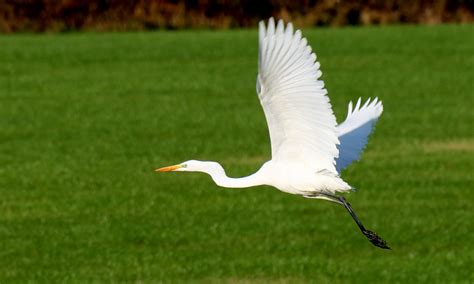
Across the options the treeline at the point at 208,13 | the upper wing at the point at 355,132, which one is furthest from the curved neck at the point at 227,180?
the treeline at the point at 208,13

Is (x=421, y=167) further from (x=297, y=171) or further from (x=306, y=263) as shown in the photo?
(x=297, y=171)

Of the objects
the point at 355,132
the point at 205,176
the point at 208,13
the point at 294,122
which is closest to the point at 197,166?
the point at 294,122

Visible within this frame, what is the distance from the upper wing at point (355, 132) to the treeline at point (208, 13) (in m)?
25.2

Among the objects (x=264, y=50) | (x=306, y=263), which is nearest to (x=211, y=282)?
(x=306, y=263)

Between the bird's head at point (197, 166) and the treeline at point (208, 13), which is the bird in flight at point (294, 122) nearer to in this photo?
the bird's head at point (197, 166)

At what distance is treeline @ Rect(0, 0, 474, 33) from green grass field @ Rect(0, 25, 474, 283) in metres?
2.90

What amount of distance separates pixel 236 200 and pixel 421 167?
320 centimetres

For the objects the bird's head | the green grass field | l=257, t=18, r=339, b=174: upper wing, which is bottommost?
the green grass field

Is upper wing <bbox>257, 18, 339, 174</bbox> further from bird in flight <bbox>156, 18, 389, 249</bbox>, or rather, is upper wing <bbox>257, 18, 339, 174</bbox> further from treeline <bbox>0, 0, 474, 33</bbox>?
treeline <bbox>0, 0, 474, 33</bbox>

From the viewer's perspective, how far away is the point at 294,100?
8203 millimetres

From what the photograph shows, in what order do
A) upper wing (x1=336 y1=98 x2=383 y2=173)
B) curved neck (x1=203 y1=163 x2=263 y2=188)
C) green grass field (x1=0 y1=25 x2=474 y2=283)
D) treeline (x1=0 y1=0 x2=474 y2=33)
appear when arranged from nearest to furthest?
1. curved neck (x1=203 y1=163 x2=263 y2=188)
2. upper wing (x1=336 y1=98 x2=383 y2=173)
3. green grass field (x1=0 y1=25 x2=474 y2=283)
4. treeline (x1=0 y1=0 x2=474 y2=33)

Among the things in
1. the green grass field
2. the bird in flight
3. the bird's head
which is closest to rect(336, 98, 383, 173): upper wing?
the bird in flight

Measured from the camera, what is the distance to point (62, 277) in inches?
503

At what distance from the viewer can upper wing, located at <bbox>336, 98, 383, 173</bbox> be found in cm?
997
